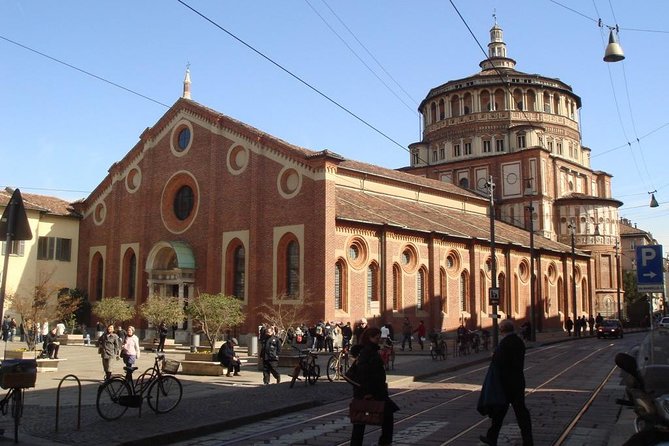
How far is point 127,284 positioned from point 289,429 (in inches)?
1253

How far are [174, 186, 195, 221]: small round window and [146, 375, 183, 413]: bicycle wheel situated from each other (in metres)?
26.4

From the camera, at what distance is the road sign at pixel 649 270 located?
627 inches

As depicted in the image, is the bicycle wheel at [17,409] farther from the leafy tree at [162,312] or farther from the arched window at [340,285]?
the arched window at [340,285]

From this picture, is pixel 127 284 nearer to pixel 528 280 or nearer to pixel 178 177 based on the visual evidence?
pixel 178 177

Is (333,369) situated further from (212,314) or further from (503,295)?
(503,295)

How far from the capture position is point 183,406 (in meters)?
12.7

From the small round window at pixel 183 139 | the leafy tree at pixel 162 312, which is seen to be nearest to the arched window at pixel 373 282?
the leafy tree at pixel 162 312

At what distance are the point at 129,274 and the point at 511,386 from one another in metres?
35.5

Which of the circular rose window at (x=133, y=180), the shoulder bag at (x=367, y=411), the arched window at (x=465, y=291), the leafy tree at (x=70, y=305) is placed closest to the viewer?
the shoulder bag at (x=367, y=411)

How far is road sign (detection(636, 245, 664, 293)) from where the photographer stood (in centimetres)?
1594

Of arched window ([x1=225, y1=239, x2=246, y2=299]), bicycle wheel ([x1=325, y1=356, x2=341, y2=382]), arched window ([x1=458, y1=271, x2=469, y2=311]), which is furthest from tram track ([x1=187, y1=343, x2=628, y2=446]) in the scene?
arched window ([x1=458, y1=271, x2=469, y2=311])

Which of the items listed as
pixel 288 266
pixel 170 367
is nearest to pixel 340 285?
pixel 288 266

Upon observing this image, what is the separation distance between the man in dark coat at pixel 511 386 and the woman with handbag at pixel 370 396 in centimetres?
127

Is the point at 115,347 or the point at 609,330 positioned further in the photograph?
the point at 609,330
